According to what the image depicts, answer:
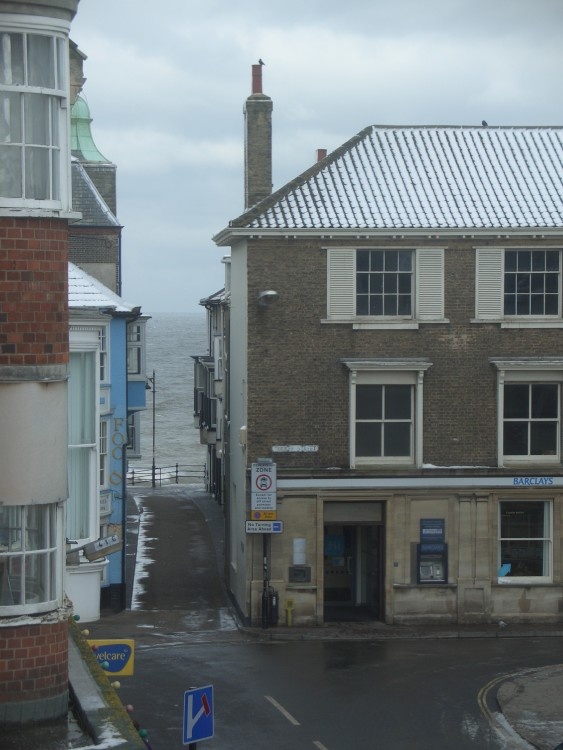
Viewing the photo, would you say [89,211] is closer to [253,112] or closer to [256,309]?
[253,112]

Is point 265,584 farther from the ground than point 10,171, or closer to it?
closer to it

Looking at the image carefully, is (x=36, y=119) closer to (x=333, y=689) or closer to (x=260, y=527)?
(x=333, y=689)

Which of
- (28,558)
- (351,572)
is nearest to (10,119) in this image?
(28,558)

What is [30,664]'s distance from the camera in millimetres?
12250

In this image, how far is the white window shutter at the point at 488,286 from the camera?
109 ft

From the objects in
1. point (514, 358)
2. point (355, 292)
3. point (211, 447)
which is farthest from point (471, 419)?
point (211, 447)

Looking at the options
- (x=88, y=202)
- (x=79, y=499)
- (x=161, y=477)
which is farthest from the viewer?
(x=161, y=477)

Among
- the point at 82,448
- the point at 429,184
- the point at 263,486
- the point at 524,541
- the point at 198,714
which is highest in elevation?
the point at 429,184

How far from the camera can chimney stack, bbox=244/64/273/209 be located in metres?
35.6

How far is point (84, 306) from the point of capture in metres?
29.3

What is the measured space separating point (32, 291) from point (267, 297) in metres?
20.3

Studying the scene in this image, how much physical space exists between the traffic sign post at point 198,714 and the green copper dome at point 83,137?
40.9 metres

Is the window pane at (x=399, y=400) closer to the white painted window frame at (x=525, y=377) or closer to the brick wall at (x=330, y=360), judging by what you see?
the brick wall at (x=330, y=360)

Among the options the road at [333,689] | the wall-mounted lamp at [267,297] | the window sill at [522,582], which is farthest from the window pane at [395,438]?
the road at [333,689]
